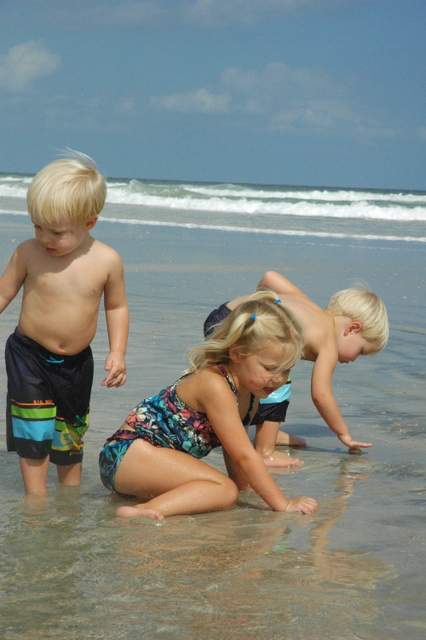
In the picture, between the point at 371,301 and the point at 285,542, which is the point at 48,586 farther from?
the point at 371,301

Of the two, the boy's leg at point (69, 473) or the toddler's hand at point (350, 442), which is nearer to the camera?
the boy's leg at point (69, 473)

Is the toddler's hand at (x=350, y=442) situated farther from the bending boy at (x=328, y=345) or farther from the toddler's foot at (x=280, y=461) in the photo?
the toddler's foot at (x=280, y=461)

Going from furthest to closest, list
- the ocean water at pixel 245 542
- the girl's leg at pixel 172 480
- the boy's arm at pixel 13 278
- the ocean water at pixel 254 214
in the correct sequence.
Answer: the ocean water at pixel 254 214 < the boy's arm at pixel 13 278 < the girl's leg at pixel 172 480 < the ocean water at pixel 245 542

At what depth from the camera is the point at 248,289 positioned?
8.15 metres

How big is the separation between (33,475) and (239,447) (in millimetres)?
820

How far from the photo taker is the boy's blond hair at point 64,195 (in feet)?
9.87

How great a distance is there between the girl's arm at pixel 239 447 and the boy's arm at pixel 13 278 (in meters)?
0.86

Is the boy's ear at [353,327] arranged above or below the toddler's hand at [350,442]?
above

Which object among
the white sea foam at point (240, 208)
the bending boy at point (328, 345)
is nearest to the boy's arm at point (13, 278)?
the bending boy at point (328, 345)

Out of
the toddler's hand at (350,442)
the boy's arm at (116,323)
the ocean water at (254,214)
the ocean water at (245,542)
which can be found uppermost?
the ocean water at (254,214)

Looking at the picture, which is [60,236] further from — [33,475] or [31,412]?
[33,475]

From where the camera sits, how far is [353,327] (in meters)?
4.04

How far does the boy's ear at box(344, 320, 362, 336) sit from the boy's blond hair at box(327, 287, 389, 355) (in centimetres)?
1

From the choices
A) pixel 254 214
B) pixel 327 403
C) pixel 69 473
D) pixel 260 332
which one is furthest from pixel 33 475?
pixel 254 214
